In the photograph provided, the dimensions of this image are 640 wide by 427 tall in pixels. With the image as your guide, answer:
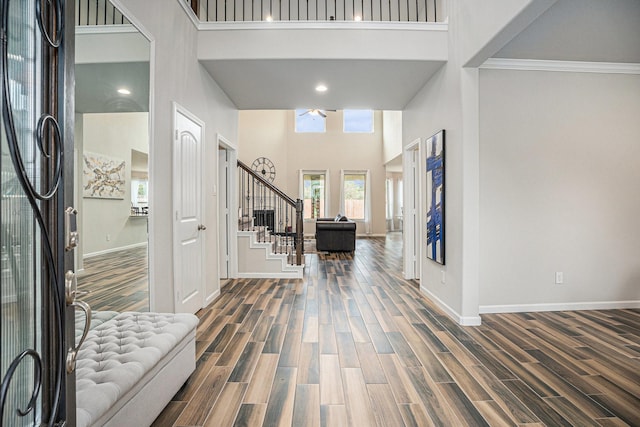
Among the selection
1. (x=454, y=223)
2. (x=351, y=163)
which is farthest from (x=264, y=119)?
(x=454, y=223)

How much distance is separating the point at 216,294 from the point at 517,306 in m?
3.65

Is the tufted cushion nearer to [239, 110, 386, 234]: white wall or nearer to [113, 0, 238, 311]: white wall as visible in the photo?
[113, 0, 238, 311]: white wall

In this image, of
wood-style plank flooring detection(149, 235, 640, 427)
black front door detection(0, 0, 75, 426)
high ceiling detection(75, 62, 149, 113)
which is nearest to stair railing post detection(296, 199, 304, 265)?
wood-style plank flooring detection(149, 235, 640, 427)

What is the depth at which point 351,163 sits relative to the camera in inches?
477

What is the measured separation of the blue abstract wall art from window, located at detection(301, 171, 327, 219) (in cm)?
801

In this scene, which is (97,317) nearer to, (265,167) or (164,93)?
(164,93)

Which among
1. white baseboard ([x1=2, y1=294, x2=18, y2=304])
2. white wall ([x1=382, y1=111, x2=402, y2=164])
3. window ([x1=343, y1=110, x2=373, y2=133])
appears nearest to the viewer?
white baseboard ([x1=2, y1=294, x2=18, y2=304])

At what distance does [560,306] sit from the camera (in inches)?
148

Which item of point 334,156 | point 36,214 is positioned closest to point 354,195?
→ point 334,156

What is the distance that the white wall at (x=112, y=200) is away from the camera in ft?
6.41

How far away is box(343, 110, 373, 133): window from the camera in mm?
12148

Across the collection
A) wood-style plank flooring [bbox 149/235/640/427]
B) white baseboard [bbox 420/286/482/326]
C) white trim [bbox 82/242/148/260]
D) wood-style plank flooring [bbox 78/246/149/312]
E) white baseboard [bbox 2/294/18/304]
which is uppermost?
white baseboard [bbox 2/294/18/304]

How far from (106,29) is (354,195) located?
10578mm

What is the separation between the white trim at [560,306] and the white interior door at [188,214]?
322cm
